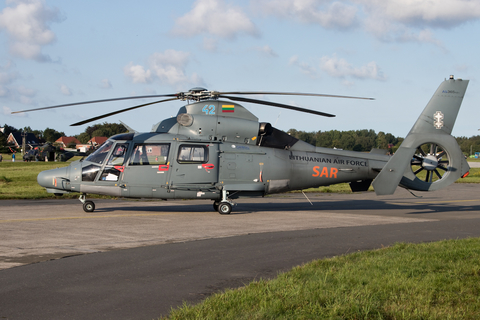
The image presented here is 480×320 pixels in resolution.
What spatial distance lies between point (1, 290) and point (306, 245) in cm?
609

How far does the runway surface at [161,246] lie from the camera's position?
5648 mm

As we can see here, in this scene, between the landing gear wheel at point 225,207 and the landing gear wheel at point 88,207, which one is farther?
the landing gear wheel at point 225,207

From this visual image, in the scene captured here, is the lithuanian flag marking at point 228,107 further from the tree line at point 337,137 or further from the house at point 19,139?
the house at point 19,139

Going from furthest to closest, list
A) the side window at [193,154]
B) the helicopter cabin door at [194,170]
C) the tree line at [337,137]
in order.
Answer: the tree line at [337,137] < the side window at [193,154] < the helicopter cabin door at [194,170]

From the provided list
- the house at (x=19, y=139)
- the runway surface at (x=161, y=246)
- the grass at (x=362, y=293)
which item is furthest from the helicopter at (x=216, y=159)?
the house at (x=19, y=139)

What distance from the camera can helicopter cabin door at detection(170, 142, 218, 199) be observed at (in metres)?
15.1

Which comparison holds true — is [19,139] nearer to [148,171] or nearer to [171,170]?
[148,171]

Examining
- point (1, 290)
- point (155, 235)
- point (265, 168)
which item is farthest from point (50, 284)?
point (265, 168)

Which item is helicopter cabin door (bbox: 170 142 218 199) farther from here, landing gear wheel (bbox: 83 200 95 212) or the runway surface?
landing gear wheel (bbox: 83 200 95 212)

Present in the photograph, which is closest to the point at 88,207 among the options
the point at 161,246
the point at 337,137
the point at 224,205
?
the point at 224,205

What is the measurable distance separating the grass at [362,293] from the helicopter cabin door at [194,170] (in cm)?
821

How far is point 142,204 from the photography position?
60.2ft

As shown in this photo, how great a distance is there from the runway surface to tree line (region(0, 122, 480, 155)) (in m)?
4.57

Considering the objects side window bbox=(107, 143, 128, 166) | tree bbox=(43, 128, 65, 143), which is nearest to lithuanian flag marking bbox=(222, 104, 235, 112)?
side window bbox=(107, 143, 128, 166)
